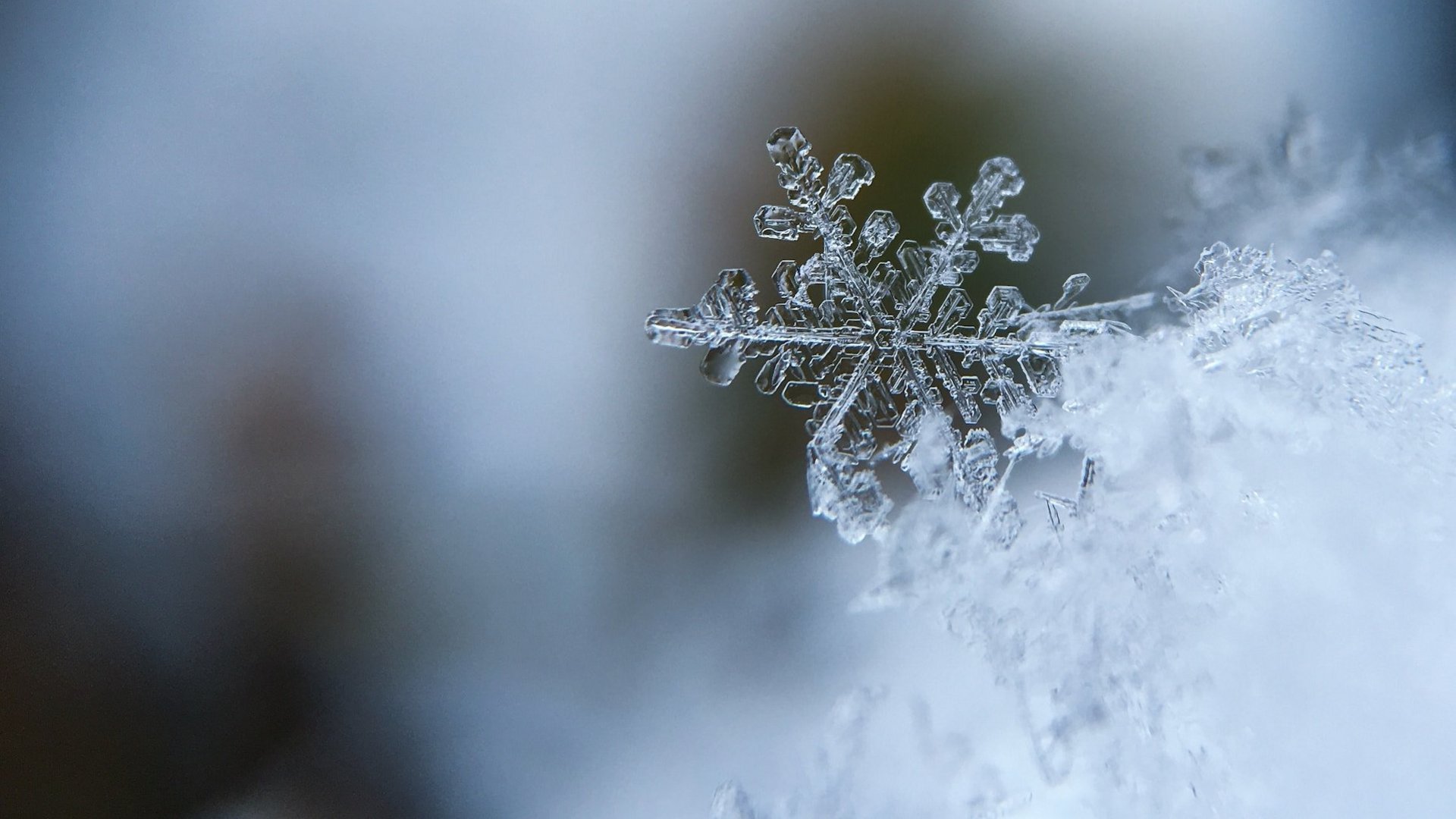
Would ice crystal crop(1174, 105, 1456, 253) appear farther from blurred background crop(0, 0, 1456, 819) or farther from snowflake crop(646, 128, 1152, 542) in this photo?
snowflake crop(646, 128, 1152, 542)

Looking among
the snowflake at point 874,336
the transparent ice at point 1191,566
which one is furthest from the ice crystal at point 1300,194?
the snowflake at point 874,336

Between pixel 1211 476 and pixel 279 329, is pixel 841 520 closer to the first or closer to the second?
pixel 1211 476

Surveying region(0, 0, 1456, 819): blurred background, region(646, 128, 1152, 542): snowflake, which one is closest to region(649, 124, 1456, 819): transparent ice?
region(646, 128, 1152, 542): snowflake

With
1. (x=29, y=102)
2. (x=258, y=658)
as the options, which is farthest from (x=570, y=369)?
(x=29, y=102)

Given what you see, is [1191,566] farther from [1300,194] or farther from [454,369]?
[454,369]

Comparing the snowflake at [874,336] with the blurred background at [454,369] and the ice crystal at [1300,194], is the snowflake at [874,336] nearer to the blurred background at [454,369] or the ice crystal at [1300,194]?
the blurred background at [454,369]
